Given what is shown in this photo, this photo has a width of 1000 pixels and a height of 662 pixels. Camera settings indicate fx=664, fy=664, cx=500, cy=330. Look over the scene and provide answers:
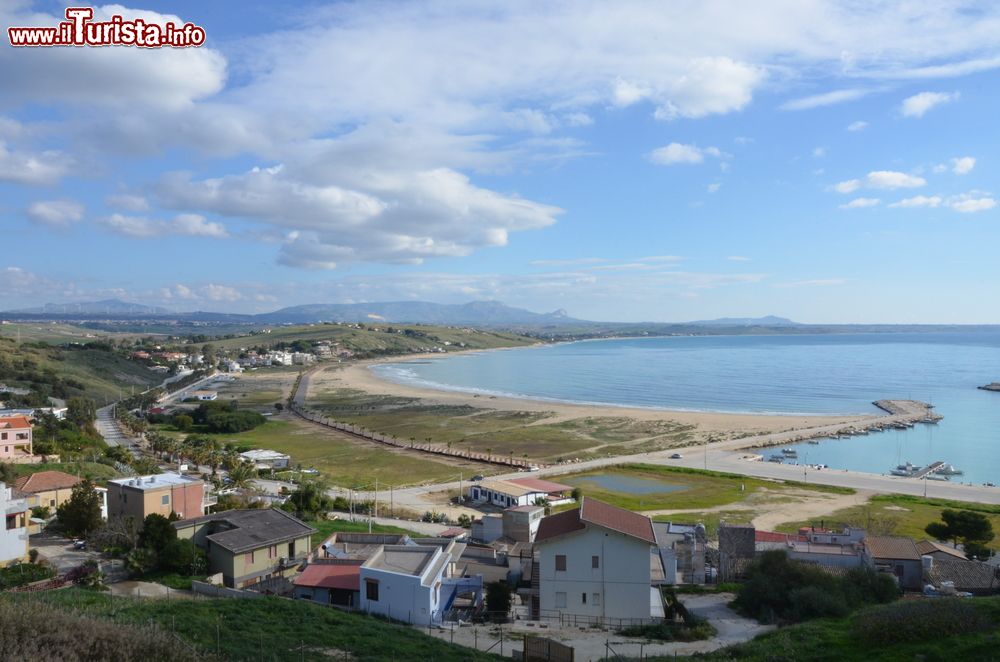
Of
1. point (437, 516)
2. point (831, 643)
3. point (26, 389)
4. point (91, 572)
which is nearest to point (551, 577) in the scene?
point (831, 643)

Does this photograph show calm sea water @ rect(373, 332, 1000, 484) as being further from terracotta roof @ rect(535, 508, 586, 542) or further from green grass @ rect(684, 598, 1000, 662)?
green grass @ rect(684, 598, 1000, 662)

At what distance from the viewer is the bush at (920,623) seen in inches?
463

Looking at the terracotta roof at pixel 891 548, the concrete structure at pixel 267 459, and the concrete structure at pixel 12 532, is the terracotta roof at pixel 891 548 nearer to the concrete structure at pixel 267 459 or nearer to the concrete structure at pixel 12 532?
the concrete structure at pixel 12 532

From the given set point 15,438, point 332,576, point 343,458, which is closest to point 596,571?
point 332,576

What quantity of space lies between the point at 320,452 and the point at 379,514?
20.6 metres

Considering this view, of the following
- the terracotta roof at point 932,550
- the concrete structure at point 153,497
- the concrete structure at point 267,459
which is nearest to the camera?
the terracotta roof at point 932,550

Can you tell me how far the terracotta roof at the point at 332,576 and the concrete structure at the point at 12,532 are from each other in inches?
320

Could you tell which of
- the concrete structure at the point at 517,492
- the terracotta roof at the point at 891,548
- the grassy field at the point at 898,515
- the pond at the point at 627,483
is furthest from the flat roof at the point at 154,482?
the grassy field at the point at 898,515

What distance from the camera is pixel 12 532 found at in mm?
18719

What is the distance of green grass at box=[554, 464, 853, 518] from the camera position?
1394 inches

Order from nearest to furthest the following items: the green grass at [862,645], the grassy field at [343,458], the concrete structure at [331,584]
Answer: the green grass at [862,645] < the concrete structure at [331,584] < the grassy field at [343,458]

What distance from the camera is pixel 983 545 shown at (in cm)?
2616

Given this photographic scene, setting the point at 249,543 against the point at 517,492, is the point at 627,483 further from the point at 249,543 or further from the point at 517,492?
the point at 249,543

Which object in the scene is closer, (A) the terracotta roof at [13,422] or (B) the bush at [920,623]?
(B) the bush at [920,623]
